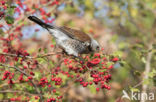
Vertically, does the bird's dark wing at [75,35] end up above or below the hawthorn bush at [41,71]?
above

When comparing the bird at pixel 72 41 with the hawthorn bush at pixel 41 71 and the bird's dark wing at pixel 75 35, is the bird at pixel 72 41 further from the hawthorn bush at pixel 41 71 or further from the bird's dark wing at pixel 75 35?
the hawthorn bush at pixel 41 71

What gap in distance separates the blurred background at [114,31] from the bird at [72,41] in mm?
150

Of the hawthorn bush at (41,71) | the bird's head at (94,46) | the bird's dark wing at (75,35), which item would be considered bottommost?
the hawthorn bush at (41,71)

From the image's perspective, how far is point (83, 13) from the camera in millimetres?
7918

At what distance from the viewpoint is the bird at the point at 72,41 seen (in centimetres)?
432

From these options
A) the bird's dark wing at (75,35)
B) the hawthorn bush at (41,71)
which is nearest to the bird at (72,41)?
the bird's dark wing at (75,35)

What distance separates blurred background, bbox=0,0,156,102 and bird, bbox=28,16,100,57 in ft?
0.49

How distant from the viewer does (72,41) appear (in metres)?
4.48

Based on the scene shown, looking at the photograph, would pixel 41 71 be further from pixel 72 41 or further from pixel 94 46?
pixel 94 46

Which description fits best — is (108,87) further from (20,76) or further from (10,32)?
(10,32)

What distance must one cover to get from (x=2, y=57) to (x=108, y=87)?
171 centimetres

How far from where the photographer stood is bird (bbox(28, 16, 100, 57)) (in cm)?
432

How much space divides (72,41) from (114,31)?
5.07m

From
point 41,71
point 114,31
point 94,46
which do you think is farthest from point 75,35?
point 114,31
